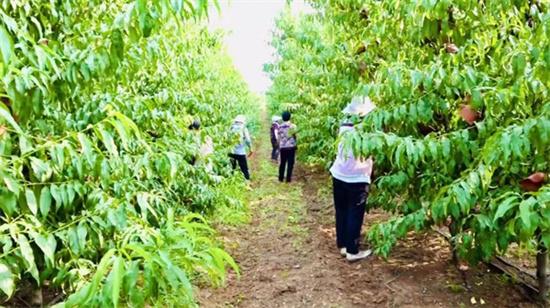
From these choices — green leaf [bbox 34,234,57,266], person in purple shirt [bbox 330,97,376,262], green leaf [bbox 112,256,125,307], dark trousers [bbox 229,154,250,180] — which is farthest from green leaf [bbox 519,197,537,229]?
dark trousers [bbox 229,154,250,180]

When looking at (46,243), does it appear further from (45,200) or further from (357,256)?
(357,256)

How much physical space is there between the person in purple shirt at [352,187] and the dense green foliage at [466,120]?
0.66ft

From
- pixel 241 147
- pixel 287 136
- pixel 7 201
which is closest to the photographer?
pixel 7 201

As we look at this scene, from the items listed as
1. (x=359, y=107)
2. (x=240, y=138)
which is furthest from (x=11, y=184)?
(x=240, y=138)

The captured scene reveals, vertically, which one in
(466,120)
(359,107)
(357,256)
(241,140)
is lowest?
(241,140)

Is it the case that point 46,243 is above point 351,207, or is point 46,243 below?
above

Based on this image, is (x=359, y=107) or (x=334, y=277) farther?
(x=359, y=107)

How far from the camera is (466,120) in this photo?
10.9 ft

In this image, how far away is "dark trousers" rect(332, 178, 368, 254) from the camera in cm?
489

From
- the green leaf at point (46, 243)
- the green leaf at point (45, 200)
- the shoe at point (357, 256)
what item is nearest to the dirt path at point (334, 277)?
the shoe at point (357, 256)

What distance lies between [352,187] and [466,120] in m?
1.73

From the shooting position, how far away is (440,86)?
3.34 m

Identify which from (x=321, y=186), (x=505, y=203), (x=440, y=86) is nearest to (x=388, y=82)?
(x=440, y=86)

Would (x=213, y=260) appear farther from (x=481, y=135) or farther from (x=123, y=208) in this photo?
(x=481, y=135)
